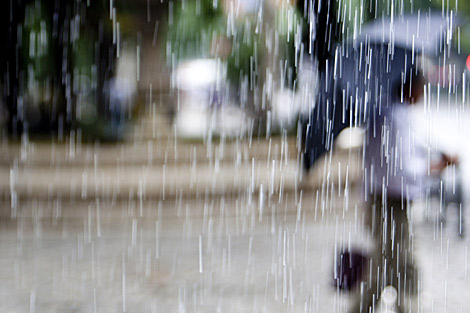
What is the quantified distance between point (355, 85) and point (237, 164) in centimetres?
625

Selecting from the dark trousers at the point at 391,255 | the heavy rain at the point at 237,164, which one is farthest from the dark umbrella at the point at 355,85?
the dark trousers at the point at 391,255

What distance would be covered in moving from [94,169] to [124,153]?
1.79ft

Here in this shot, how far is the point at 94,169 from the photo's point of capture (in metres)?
8.55

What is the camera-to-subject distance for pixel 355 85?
2574 mm

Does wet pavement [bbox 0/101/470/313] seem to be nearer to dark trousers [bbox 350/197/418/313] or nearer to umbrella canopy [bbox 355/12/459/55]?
dark trousers [bbox 350/197/418/313]

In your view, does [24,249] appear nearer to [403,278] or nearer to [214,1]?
[403,278]

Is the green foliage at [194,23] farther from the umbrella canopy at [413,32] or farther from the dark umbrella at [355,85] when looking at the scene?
the dark umbrella at [355,85]

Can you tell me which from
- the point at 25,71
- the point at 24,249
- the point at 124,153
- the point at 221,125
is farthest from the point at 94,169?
the point at 221,125

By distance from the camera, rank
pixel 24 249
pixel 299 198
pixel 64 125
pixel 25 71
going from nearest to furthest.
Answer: pixel 24 249 → pixel 299 198 → pixel 64 125 → pixel 25 71

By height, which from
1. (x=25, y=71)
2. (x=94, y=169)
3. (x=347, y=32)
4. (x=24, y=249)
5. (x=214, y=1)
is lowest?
(x=24, y=249)

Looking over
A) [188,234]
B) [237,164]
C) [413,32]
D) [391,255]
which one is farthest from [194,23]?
[391,255]

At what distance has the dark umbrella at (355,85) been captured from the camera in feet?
8.49

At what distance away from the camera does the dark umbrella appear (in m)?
2.59

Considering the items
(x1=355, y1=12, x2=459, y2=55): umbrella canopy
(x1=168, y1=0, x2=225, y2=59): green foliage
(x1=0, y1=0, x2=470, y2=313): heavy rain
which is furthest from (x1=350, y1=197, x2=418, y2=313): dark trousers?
(x1=168, y1=0, x2=225, y2=59): green foliage
